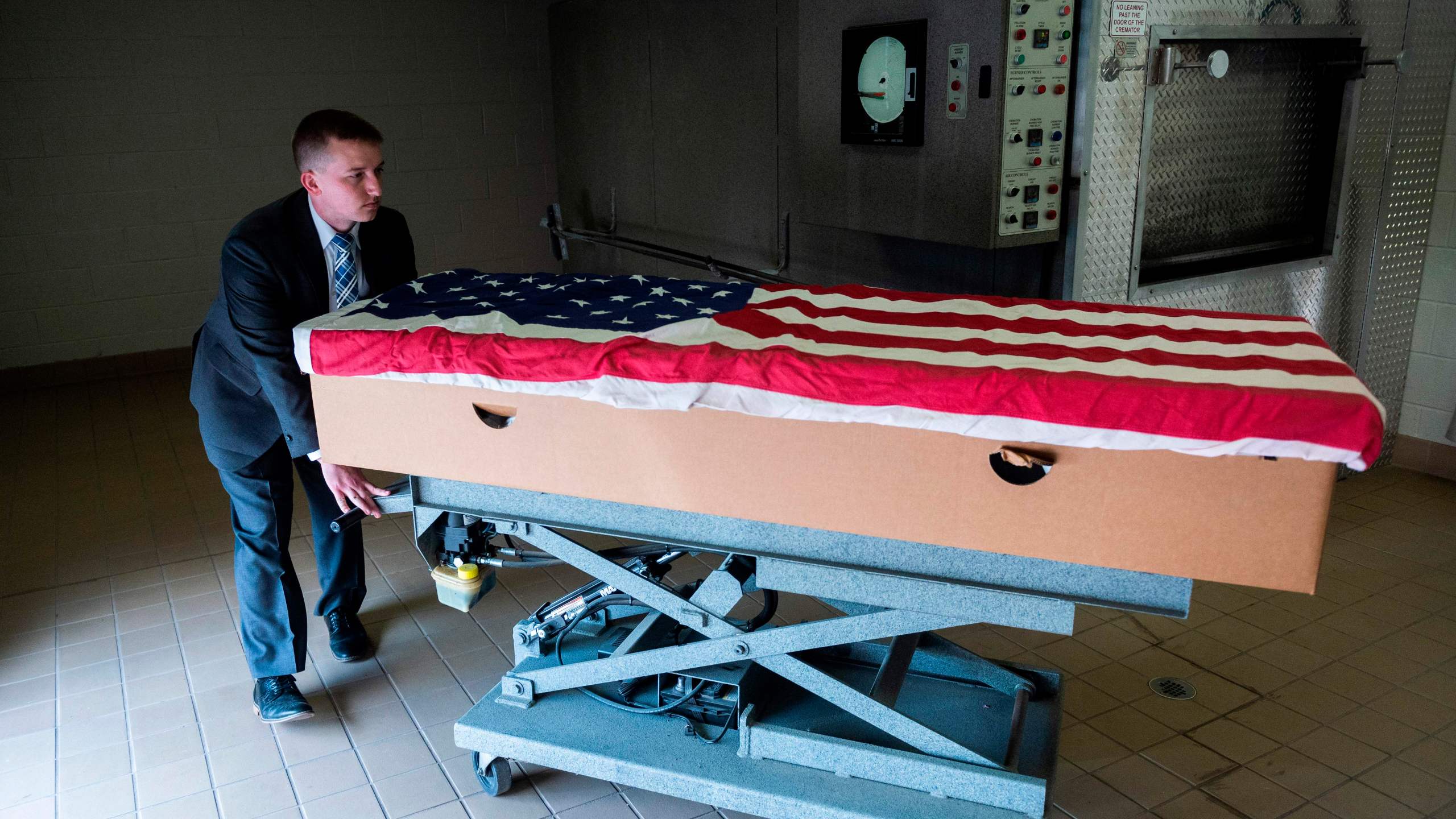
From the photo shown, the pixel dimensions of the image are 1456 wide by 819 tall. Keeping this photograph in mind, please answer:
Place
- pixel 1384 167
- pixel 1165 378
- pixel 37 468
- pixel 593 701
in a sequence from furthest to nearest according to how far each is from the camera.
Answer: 1. pixel 37 468
2. pixel 1384 167
3. pixel 593 701
4. pixel 1165 378

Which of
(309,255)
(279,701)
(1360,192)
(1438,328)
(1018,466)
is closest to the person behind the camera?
(1018,466)

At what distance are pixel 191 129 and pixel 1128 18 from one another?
5402 mm

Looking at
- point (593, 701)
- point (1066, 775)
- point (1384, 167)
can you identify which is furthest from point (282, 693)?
point (1384, 167)

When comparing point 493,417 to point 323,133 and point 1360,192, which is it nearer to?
point 323,133

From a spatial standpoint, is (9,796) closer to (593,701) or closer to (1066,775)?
(593,701)

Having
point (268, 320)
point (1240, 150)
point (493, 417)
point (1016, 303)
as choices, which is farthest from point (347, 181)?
point (1240, 150)

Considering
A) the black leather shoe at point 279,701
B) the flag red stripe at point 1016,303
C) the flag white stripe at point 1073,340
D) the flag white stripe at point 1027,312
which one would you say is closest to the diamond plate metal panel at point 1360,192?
the flag red stripe at point 1016,303

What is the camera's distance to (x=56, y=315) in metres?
6.01

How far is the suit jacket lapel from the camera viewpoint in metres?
2.49

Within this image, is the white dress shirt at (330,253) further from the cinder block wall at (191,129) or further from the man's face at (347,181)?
the cinder block wall at (191,129)

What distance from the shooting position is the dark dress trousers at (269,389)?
238 centimetres

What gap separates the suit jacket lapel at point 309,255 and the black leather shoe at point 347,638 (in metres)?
1.10

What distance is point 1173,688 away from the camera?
2848 millimetres

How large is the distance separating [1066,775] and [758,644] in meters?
0.95
